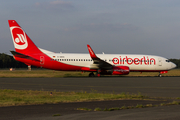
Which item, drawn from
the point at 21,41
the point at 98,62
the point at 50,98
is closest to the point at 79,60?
the point at 98,62

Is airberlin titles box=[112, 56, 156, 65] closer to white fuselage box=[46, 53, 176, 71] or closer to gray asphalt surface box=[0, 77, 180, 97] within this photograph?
white fuselage box=[46, 53, 176, 71]

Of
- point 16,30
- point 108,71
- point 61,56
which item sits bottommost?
point 108,71

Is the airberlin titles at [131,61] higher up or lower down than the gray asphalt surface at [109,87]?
higher up

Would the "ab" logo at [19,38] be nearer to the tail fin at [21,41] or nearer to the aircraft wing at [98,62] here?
the tail fin at [21,41]

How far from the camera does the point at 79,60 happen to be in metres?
41.3

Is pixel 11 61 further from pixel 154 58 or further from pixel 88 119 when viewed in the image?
pixel 88 119

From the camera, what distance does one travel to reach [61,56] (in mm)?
41125

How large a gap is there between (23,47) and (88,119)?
33.7 metres

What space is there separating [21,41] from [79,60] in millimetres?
9616

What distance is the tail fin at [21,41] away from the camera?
39.4m

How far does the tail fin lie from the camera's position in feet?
129

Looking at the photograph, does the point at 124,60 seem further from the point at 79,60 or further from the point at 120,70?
the point at 79,60

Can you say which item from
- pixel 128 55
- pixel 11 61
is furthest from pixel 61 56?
pixel 11 61

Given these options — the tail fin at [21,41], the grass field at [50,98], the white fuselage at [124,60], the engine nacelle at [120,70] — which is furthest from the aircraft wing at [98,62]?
the grass field at [50,98]
